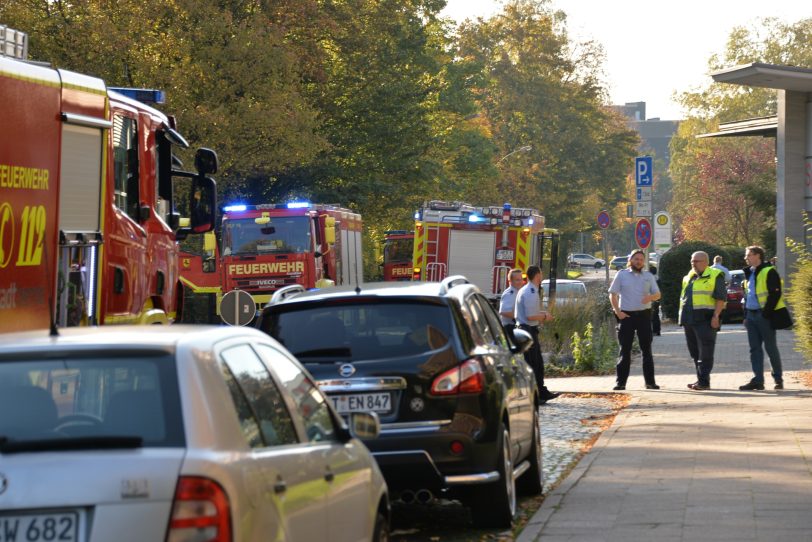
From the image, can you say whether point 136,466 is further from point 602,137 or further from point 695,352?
point 602,137

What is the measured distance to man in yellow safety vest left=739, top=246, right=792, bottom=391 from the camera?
19.0m

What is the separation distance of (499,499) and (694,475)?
8.43 feet

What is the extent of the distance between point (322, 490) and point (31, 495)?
146 centimetres

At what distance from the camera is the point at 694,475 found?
11180 millimetres

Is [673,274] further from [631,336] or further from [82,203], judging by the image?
[82,203]

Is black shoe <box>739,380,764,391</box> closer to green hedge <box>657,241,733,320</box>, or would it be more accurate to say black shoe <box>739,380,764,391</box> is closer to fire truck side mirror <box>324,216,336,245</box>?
fire truck side mirror <box>324,216,336,245</box>

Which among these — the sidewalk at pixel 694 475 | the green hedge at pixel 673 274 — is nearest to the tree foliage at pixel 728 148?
the green hedge at pixel 673 274

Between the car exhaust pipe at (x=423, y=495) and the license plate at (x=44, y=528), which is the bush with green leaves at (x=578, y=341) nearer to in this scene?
the car exhaust pipe at (x=423, y=495)

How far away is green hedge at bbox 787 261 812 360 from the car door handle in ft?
49.9

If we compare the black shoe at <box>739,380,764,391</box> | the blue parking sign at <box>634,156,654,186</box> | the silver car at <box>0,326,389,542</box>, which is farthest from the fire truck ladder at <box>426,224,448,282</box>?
the silver car at <box>0,326,389,542</box>

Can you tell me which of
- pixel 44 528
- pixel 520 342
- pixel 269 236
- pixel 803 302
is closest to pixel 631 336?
pixel 803 302

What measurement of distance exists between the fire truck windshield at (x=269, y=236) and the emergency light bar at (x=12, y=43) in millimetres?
19347

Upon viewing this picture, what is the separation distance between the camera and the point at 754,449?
12586mm

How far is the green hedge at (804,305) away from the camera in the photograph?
757 inches
